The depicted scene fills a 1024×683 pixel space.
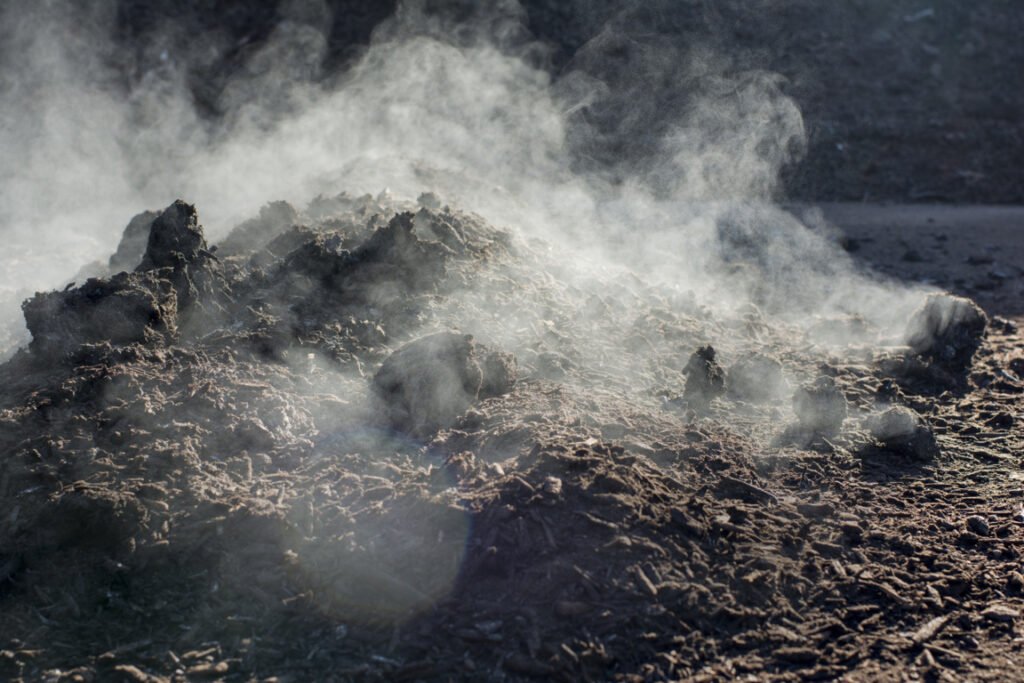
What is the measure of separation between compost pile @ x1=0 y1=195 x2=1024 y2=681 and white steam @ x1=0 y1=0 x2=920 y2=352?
247 cm

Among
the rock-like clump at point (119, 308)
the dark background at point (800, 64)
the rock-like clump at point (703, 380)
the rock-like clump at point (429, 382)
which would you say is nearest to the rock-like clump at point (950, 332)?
the rock-like clump at point (703, 380)

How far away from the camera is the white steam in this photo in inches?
336

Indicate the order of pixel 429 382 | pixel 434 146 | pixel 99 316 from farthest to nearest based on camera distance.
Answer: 1. pixel 434 146
2. pixel 99 316
3. pixel 429 382

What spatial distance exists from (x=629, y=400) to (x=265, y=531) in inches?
96.1

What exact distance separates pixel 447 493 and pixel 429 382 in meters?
0.92

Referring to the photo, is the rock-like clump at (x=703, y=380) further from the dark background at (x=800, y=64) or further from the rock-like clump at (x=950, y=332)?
the dark background at (x=800, y=64)

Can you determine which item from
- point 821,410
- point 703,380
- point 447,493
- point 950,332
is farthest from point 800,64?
point 447,493

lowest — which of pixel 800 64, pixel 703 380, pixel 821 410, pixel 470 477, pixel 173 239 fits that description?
pixel 821 410

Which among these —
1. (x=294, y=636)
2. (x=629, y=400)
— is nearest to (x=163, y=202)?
(x=629, y=400)

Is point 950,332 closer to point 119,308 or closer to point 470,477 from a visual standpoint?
point 470,477

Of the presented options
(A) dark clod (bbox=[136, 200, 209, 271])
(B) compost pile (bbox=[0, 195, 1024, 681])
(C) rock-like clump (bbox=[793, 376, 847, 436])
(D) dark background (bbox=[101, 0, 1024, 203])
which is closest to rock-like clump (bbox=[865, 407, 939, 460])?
(B) compost pile (bbox=[0, 195, 1024, 681])

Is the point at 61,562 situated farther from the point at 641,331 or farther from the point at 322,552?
the point at 641,331

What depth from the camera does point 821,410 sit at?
5.00m

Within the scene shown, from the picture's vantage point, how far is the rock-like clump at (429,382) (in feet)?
14.9
